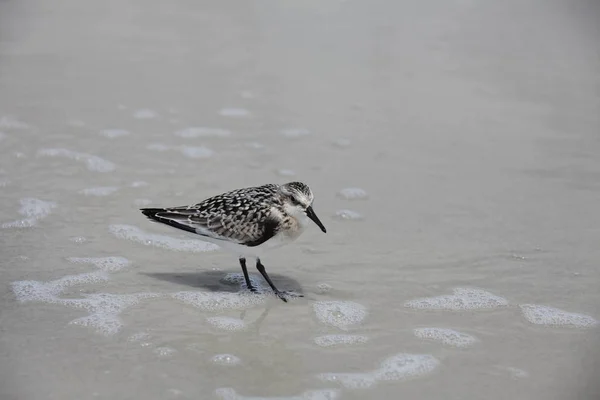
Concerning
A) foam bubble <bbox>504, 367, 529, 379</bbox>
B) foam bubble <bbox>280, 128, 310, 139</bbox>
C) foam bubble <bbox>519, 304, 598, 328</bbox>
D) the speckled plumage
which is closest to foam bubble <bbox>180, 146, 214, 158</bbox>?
foam bubble <bbox>280, 128, 310, 139</bbox>

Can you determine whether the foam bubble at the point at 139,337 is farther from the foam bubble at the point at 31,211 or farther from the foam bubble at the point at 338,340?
the foam bubble at the point at 31,211

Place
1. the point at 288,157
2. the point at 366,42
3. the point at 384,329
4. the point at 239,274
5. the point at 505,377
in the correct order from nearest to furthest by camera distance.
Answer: the point at 505,377, the point at 384,329, the point at 239,274, the point at 288,157, the point at 366,42

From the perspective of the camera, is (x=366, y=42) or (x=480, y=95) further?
(x=366, y=42)

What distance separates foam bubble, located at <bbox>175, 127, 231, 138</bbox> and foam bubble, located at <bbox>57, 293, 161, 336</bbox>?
2.84 meters

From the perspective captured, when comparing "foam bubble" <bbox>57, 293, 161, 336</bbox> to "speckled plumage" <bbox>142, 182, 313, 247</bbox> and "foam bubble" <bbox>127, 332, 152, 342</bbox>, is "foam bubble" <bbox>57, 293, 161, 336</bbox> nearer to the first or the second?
"foam bubble" <bbox>127, 332, 152, 342</bbox>

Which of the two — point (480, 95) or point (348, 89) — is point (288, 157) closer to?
point (348, 89)

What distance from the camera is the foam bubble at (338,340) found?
15.9 ft

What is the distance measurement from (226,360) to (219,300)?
0.77m

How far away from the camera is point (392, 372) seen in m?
4.56

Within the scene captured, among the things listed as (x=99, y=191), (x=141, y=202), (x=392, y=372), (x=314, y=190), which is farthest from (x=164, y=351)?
(x=314, y=190)

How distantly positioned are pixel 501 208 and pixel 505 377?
247 cm

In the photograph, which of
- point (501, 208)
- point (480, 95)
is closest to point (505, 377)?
point (501, 208)

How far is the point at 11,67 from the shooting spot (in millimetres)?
9102

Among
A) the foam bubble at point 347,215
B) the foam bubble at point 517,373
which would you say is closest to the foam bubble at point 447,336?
the foam bubble at point 517,373
